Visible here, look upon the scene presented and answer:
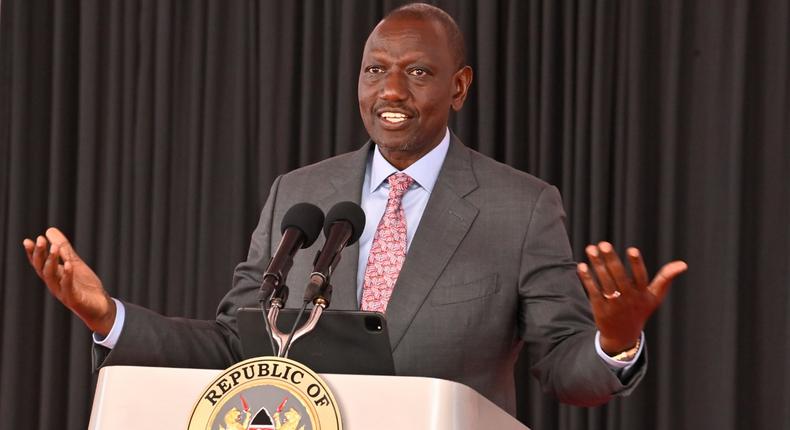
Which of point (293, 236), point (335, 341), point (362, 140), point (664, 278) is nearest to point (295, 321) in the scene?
point (335, 341)

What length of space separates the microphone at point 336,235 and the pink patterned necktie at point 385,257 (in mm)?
598

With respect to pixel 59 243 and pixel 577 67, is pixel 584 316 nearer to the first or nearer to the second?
pixel 59 243

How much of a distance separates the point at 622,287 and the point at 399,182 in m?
1.07

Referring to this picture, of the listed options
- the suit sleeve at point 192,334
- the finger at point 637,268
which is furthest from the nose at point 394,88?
the finger at point 637,268

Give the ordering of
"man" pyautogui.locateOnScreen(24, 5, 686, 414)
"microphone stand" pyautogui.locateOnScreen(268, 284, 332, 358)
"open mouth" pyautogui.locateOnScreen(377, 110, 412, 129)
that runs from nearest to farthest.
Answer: "microphone stand" pyautogui.locateOnScreen(268, 284, 332, 358), "man" pyautogui.locateOnScreen(24, 5, 686, 414), "open mouth" pyautogui.locateOnScreen(377, 110, 412, 129)

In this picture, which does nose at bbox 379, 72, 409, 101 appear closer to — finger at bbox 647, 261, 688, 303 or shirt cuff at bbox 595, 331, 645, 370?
shirt cuff at bbox 595, 331, 645, 370

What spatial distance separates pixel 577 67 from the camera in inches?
162

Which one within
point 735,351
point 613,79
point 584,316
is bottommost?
point 735,351

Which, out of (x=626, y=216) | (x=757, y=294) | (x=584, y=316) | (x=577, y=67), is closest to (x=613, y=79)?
(x=577, y=67)

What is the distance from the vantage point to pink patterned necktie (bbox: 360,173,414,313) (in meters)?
2.74

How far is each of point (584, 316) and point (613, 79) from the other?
1.62 metres

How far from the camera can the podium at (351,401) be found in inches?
66.6

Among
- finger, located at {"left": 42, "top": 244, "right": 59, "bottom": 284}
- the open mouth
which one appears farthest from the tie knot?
finger, located at {"left": 42, "top": 244, "right": 59, "bottom": 284}

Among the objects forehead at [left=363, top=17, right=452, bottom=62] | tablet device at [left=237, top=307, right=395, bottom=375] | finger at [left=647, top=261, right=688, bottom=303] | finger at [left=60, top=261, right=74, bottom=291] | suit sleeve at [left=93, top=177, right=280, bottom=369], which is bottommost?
suit sleeve at [left=93, top=177, right=280, bottom=369]
